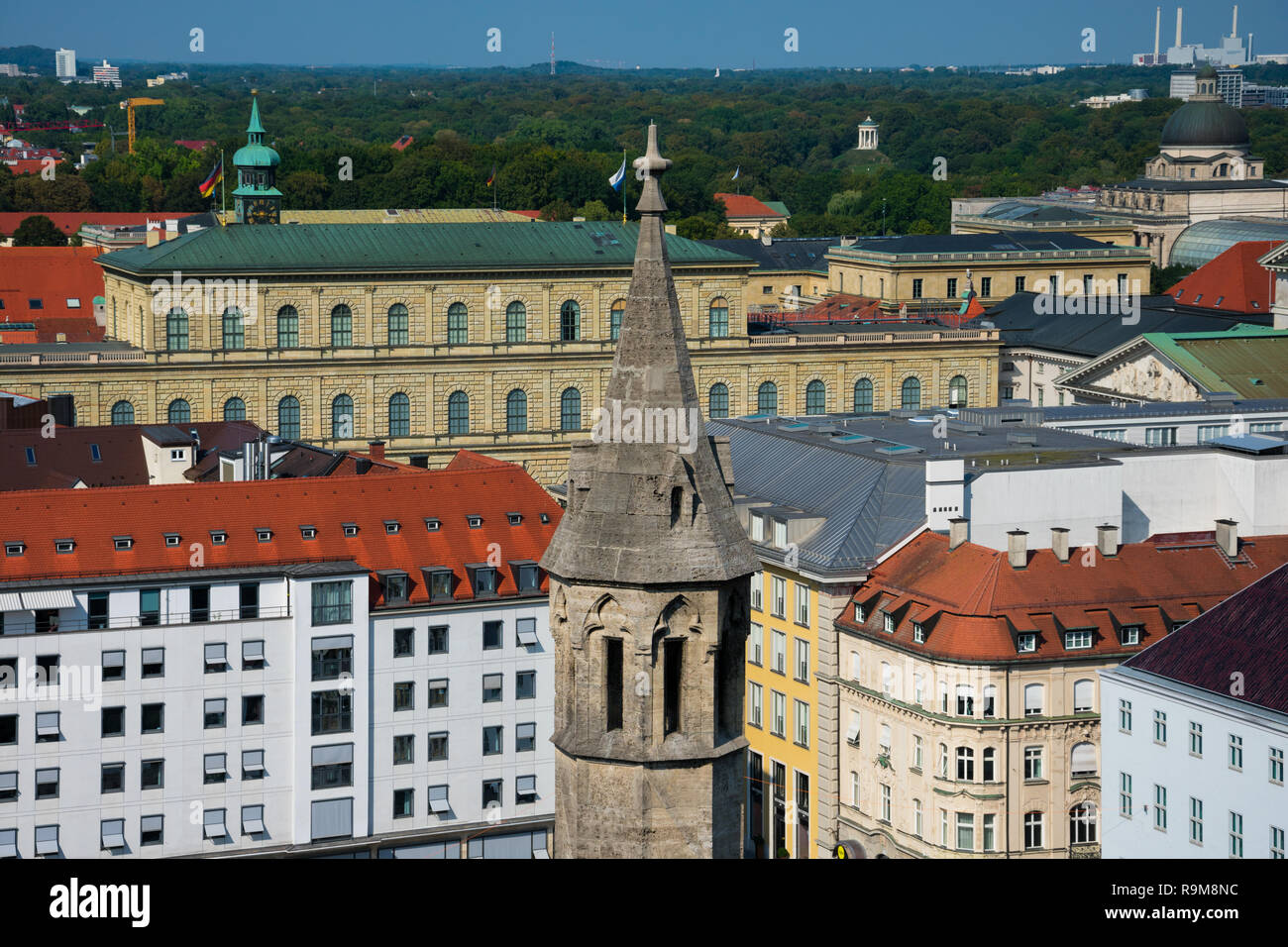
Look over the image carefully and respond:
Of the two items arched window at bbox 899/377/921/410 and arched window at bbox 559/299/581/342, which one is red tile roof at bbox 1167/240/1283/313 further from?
arched window at bbox 559/299/581/342

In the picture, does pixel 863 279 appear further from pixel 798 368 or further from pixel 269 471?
pixel 269 471

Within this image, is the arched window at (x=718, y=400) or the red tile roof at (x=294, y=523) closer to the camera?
the red tile roof at (x=294, y=523)

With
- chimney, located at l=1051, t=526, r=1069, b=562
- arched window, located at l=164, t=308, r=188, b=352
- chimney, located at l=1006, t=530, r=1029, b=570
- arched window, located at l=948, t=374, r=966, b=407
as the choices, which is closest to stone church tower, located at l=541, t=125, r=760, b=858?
chimney, located at l=1006, t=530, r=1029, b=570

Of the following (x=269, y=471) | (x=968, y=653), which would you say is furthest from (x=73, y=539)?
(x=968, y=653)

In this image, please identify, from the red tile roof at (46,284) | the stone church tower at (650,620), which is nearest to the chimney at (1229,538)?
the stone church tower at (650,620)

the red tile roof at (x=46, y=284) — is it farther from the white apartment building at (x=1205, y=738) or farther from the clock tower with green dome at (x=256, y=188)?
the white apartment building at (x=1205, y=738)

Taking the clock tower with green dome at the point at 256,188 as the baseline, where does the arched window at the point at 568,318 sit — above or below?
below

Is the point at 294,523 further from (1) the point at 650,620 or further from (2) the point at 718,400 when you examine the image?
(2) the point at 718,400
